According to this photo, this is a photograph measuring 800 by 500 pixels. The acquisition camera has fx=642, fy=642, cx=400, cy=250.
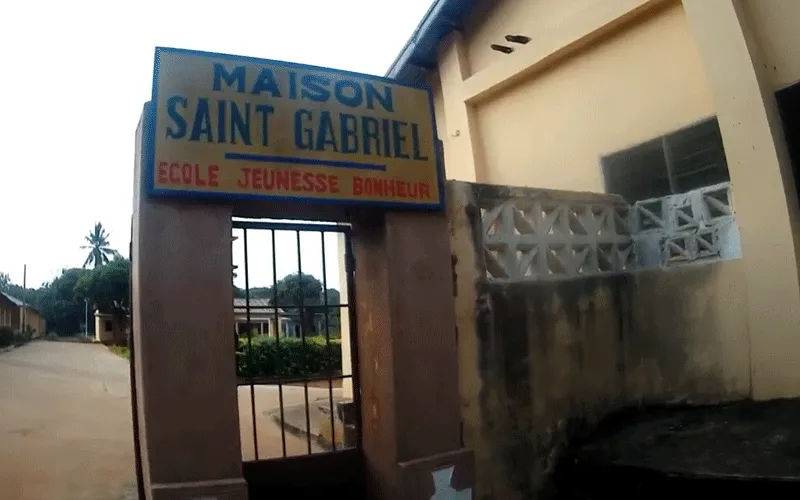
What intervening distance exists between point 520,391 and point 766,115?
309cm

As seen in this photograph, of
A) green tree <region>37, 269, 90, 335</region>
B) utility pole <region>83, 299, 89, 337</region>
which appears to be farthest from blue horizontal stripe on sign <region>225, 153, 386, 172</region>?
green tree <region>37, 269, 90, 335</region>

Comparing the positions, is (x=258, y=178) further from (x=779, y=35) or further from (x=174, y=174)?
(x=779, y=35)

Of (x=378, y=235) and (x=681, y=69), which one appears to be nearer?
(x=378, y=235)

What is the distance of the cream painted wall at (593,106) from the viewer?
6.38 meters

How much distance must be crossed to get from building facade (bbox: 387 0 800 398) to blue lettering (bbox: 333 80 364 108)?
3354 mm

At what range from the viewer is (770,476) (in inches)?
145

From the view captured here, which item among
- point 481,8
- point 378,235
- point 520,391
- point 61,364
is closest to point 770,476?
point 520,391

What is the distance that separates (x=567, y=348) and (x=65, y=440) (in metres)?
6.91

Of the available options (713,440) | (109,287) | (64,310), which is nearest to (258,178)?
(713,440)

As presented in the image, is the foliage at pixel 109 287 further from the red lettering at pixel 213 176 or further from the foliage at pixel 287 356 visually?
the red lettering at pixel 213 176

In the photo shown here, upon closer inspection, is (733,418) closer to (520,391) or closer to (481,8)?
(520,391)

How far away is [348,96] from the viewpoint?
433 centimetres

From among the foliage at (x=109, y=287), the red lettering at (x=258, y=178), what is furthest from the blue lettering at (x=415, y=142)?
the foliage at (x=109, y=287)

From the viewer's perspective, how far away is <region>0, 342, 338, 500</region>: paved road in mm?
6277
